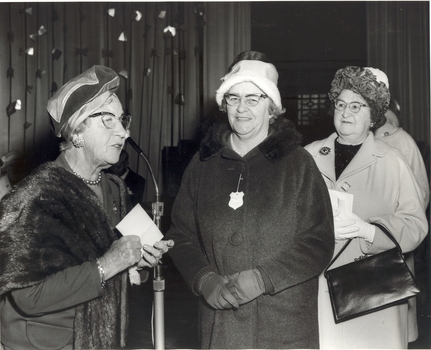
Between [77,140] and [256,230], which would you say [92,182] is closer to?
[77,140]

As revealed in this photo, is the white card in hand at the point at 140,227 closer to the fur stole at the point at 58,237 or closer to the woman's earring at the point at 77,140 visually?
the fur stole at the point at 58,237

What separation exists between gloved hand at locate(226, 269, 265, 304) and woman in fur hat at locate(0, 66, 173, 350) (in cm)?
30

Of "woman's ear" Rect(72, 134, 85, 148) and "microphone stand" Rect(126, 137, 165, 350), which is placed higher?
"woman's ear" Rect(72, 134, 85, 148)

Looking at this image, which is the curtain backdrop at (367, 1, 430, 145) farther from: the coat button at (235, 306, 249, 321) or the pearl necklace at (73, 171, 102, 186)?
the pearl necklace at (73, 171, 102, 186)

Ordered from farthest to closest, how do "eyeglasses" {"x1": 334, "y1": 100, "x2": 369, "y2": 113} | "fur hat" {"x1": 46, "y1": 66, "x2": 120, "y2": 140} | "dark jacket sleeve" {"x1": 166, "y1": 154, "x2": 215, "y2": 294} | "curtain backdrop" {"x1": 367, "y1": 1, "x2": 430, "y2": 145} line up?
1. "curtain backdrop" {"x1": 367, "y1": 1, "x2": 430, "y2": 145}
2. "eyeglasses" {"x1": 334, "y1": 100, "x2": 369, "y2": 113}
3. "dark jacket sleeve" {"x1": 166, "y1": 154, "x2": 215, "y2": 294}
4. "fur hat" {"x1": 46, "y1": 66, "x2": 120, "y2": 140}

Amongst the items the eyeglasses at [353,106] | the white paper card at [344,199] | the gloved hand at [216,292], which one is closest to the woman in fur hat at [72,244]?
the gloved hand at [216,292]

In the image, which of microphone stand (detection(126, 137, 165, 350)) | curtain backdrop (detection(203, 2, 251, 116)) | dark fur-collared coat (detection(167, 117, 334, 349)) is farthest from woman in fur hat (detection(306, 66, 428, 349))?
curtain backdrop (detection(203, 2, 251, 116))

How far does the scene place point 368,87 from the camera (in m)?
2.04

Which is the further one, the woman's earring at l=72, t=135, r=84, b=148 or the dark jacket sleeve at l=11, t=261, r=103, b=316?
the woman's earring at l=72, t=135, r=84, b=148

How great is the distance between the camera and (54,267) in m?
1.65

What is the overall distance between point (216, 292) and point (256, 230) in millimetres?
270

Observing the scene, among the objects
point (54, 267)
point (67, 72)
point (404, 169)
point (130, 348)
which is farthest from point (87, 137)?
point (67, 72)

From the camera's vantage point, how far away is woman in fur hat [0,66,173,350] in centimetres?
162

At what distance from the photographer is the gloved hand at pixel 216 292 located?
5.77 ft
